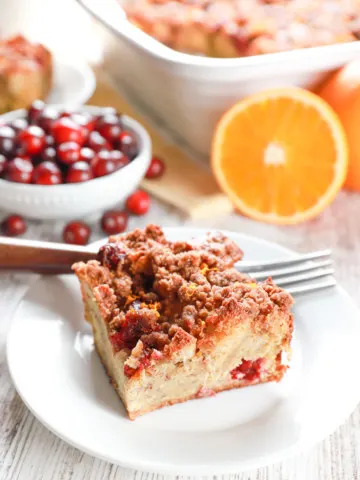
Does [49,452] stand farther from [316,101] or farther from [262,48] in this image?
[262,48]

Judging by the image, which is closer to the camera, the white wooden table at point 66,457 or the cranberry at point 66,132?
the white wooden table at point 66,457

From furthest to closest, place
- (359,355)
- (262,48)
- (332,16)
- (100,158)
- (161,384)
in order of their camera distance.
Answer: (332,16), (262,48), (100,158), (359,355), (161,384)

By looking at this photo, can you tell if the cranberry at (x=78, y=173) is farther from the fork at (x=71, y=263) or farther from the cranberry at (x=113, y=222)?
the fork at (x=71, y=263)

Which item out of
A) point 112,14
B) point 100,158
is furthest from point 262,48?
point 100,158

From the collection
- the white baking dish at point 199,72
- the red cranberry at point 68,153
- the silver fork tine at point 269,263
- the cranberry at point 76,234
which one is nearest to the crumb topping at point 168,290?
the silver fork tine at point 269,263

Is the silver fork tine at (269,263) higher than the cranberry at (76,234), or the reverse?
the silver fork tine at (269,263)

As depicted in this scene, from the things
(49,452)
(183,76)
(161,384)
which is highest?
(183,76)

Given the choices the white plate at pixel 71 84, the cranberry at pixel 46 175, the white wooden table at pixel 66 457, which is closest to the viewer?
the white wooden table at pixel 66 457

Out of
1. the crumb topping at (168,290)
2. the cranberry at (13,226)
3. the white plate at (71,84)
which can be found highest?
the crumb topping at (168,290)

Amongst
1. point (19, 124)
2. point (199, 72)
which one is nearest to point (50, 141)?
point (19, 124)
